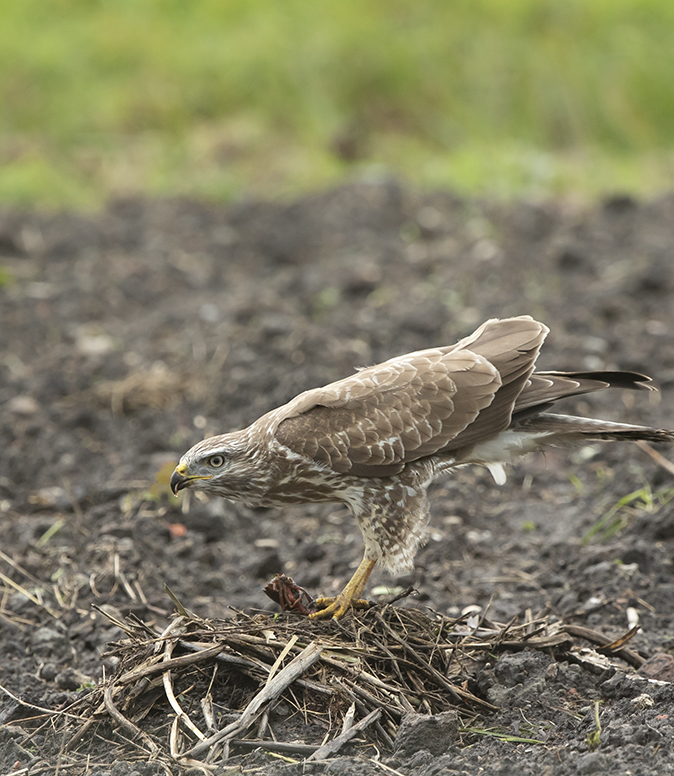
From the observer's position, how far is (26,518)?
5.21 meters

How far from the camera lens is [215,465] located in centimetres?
394

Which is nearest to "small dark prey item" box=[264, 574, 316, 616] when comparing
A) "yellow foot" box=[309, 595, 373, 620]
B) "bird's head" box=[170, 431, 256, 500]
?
"yellow foot" box=[309, 595, 373, 620]

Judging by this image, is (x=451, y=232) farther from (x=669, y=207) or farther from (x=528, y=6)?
(x=528, y=6)

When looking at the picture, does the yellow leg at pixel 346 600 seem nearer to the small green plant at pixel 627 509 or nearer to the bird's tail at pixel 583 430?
the bird's tail at pixel 583 430

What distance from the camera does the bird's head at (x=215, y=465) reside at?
3.90 metres

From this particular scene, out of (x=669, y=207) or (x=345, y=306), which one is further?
(x=669, y=207)

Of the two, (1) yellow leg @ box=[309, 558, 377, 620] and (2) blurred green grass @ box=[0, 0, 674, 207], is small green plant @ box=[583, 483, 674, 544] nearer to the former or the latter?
(1) yellow leg @ box=[309, 558, 377, 620]

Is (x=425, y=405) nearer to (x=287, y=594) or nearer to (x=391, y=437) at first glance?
(x=391, y=437)

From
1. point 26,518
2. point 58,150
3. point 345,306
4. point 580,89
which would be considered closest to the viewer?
point 26,518

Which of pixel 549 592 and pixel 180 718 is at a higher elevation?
Answer: pixel 180 718

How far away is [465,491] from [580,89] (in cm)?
912

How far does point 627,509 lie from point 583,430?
4.10ft

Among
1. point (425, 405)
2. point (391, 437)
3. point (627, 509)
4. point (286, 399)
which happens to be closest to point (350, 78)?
point (286, 399)

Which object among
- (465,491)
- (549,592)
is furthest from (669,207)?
(549,592)
